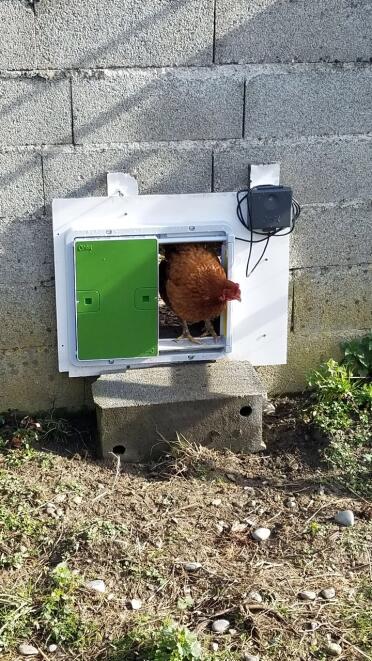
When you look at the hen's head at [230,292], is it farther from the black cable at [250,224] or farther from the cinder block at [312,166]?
the cinder block at [312,166]

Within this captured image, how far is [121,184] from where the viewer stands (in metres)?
3.68

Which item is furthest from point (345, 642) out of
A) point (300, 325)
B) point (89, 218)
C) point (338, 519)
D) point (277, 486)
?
point (89, 218)

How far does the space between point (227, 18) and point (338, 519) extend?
212cm

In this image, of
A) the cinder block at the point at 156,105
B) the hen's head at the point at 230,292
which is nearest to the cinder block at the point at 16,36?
the cinder block at the point at 156,105

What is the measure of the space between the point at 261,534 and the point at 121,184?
1586 mm

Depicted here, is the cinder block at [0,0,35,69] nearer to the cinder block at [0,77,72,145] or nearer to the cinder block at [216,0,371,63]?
the cinder block at [0,77,72,145]

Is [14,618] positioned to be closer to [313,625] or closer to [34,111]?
[313,625]

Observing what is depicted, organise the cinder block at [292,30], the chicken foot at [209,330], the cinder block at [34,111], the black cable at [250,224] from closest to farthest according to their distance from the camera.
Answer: the cinder block at [34,111]
the cinder block at [292,30]
the black cable at [250,224]
the chicken foot at [209,330]

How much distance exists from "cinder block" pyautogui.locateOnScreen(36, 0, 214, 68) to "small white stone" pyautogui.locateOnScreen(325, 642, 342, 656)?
236cm

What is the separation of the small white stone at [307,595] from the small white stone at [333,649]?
0.65 ft

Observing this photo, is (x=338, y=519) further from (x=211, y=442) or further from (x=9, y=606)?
(x=9, y=606)

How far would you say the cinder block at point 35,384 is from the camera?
3.86 meters

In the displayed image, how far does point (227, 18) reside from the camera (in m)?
3.57

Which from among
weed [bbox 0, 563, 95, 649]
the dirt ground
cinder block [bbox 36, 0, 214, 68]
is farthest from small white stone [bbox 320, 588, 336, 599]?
cinder block [bbox 36, 0, 214, 68]
